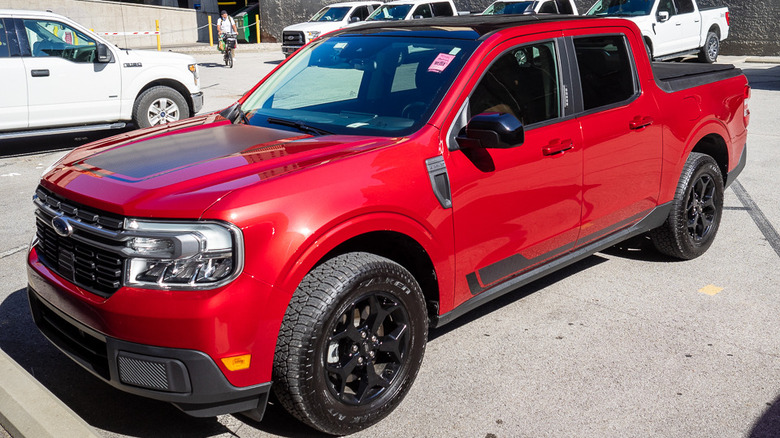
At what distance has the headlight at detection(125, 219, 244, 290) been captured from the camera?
2.90m

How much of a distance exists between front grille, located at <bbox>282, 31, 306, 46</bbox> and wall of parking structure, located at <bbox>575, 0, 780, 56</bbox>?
13331 mm

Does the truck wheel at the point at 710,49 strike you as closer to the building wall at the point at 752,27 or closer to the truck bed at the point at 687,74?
the building wall at the point at 752,27

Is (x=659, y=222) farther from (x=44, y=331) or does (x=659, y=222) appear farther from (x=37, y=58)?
(x=37, y=58)

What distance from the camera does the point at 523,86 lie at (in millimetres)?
4234

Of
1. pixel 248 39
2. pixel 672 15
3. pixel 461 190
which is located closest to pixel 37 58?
pixel 461 190

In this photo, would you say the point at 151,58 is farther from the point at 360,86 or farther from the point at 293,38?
the point at 293,38

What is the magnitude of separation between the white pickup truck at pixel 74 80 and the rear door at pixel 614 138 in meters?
7.77

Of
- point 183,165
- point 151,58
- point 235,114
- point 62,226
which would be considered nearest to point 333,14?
point 151,58

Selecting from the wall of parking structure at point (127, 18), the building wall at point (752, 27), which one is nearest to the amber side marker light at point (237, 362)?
the building wall at point (752, 27)

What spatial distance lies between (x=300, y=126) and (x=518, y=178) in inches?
47.2

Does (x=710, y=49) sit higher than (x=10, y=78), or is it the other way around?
(x=710, y=49)

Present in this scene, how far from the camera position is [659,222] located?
5312mm

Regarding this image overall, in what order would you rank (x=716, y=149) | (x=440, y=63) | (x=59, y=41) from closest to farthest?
(x=440, y=63) < (x=716, y=149) < (x=59, y=41)

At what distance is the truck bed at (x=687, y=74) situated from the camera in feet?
17.2
